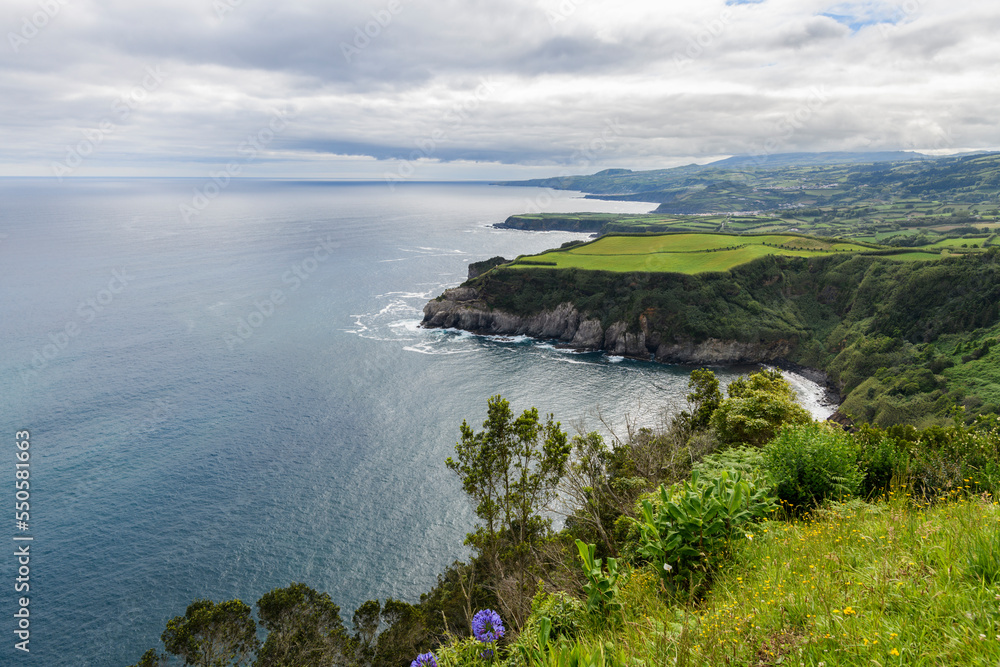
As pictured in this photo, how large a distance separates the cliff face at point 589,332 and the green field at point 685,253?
16.6 m

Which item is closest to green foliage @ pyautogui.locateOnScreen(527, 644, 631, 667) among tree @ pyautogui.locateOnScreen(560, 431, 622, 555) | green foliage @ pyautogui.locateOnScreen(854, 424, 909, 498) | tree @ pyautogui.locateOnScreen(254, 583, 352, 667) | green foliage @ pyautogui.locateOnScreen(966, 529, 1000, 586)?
green foliage @ pyautogui.locateOnScreen(966, 529, 1000, 586)

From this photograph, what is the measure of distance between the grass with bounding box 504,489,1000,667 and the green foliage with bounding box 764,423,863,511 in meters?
4.29

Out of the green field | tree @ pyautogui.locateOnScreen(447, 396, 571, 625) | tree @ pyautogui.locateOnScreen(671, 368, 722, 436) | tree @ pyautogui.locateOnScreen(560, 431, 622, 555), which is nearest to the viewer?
tree @ pyautogui.locateOnScreen(560, 431, 622, 555)

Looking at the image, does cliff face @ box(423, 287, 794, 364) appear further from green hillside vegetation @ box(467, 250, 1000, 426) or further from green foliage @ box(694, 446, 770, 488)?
green foliage @ box(694, 446, 770, 488)

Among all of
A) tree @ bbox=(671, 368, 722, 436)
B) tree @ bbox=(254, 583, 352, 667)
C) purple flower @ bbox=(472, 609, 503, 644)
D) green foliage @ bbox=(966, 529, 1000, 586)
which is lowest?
tree @ bbox=(254, 583, 352, 667)

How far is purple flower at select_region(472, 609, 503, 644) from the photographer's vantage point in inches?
277

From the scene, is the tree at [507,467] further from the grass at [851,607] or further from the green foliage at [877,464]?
the grass at [851,607]

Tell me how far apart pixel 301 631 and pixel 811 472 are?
25.5 metres

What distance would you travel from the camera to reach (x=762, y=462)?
13641mm

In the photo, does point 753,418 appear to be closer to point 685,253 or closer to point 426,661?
point 426,661

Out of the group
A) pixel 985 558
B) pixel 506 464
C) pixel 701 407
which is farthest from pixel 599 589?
pixel 701 407

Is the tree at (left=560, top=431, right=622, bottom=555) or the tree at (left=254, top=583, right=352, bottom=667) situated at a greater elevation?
the tree at (left=560, top=431, right=622, bottom=555)

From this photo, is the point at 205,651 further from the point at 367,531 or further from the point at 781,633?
the point at 781,633

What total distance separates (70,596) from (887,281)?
126 meters
